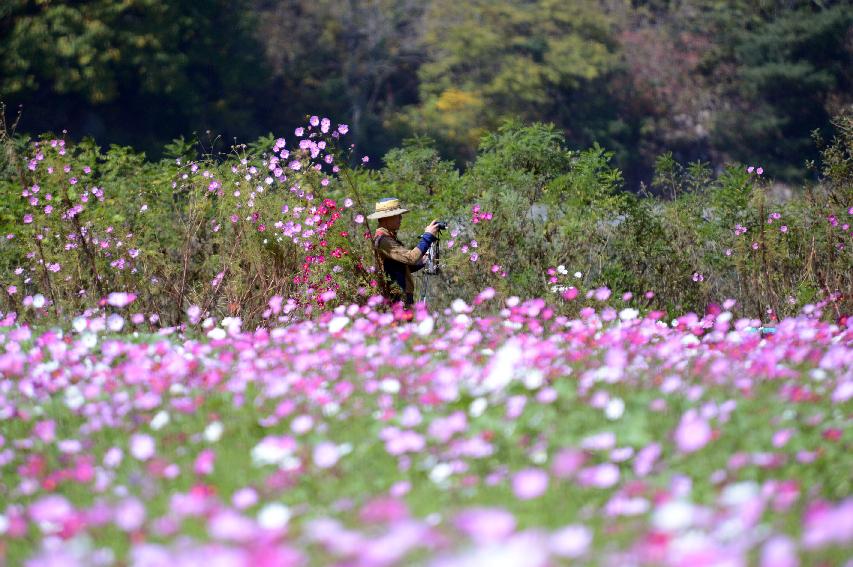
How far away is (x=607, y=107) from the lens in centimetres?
4553

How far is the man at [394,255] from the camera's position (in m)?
7.46

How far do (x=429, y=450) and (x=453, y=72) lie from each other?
43.3 meters

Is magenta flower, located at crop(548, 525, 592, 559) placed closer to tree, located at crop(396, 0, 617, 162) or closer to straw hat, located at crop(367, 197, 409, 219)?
straw hat, located at crop(367, 197, 409, 219)

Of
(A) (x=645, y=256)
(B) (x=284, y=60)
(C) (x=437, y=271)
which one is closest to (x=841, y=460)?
(C) (x=437, y=271)

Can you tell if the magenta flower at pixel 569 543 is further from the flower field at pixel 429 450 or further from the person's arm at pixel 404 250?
the person's arm at pixel 404 250

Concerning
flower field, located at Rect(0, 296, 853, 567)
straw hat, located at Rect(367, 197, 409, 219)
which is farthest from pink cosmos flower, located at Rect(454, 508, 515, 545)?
straw hat, located at Rect(367, 197, 409, 219)

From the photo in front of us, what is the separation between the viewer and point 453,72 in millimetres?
46031

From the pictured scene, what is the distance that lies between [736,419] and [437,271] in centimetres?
408

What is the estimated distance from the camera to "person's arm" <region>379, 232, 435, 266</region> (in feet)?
23.8

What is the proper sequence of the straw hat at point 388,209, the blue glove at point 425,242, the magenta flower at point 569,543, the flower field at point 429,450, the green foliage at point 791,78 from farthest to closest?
the green foliage at point 791,78
the straw hat at point 388,209
the blue glove at point 425,242
the flower field at point 429,450
the magenta flower at point 569,543

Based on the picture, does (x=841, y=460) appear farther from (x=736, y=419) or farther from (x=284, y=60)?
(x=284, y=60)

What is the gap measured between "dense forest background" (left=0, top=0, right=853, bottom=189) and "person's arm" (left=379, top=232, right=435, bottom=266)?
80.6ft

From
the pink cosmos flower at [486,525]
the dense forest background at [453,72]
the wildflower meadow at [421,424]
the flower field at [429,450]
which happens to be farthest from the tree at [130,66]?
the pink cosmos flower at [486,525]

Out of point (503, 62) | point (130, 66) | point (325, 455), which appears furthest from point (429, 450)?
point (503, 62)
